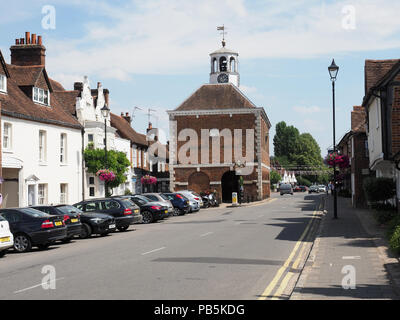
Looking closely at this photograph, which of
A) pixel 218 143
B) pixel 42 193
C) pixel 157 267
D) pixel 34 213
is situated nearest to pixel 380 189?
pixel 157 267

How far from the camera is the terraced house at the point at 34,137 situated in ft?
100

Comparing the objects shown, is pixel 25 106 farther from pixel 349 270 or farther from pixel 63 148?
pixel 349 270

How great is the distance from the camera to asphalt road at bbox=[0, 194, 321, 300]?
984 centimetres

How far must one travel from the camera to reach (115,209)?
25109 mm

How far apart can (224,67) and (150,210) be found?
121 feet

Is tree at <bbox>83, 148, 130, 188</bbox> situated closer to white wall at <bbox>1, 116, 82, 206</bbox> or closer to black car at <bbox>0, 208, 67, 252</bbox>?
white wall at <bbox>1, 116, 82, 206</bbox>

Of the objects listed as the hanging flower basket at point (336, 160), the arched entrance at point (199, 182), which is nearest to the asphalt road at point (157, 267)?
the hanging flower basket at point (336, 160)

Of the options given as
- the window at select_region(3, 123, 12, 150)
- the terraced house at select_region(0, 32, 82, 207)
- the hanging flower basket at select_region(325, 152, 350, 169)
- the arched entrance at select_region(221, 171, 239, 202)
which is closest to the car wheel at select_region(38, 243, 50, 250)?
the terraced house at select_region(0, 32, 82, 207)

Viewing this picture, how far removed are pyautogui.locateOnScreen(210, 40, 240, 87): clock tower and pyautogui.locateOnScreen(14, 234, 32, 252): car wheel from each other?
47207 mm

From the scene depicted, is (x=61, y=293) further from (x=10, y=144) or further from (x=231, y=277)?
(x=10, y=144)

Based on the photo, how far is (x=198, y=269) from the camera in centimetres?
1246

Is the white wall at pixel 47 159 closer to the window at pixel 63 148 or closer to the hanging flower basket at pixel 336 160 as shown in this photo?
the window at pixel 63 148

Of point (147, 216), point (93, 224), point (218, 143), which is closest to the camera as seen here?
point (93, 224)

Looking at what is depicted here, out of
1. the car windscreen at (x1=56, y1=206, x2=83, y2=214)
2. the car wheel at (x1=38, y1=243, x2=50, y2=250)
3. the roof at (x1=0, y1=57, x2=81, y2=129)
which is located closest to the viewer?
the car wheel at (x1=38, y1=243, x2=50, y2=250)
